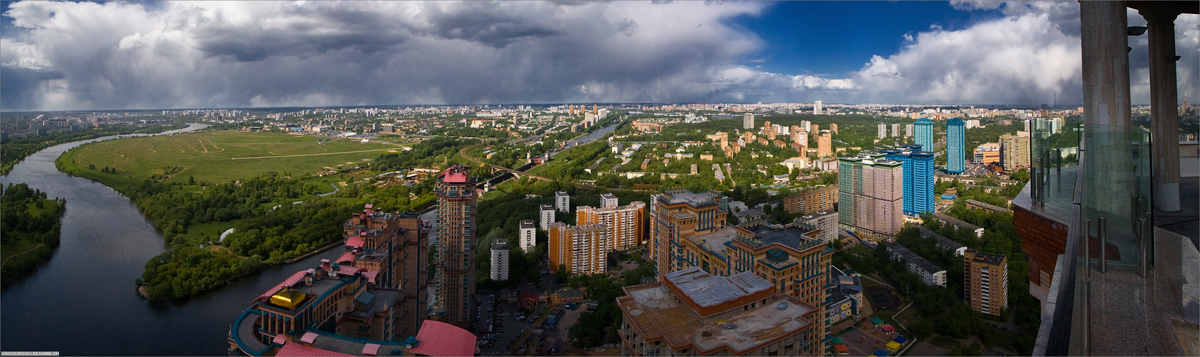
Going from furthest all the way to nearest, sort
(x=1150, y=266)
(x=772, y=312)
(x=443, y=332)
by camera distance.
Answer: (x=443, y=332) < (x=772, y=312) < (x=1150, y=266)

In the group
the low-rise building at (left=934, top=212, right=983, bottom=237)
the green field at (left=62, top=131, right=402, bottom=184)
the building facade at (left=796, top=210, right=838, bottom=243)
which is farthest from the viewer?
the green field at (left=62, top=131, right=402, bottom=184)

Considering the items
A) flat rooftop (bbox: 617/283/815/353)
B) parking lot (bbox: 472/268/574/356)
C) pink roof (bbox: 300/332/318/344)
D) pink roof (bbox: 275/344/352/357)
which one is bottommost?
parking lot (bbox: 472/268/574/356)

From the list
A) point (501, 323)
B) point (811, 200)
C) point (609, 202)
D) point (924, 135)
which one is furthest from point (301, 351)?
point (924, 135)

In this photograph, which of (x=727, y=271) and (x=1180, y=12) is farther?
(x=727, y=271)

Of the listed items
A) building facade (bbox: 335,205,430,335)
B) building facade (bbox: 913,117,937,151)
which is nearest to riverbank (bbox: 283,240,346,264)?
building facade (bbox: 335,205,430,335)

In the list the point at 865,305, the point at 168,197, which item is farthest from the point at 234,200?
the point at 865,305

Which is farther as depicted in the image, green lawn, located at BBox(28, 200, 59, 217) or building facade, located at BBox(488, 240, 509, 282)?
green lawn, located at BBox(28, 200, 59, 217)

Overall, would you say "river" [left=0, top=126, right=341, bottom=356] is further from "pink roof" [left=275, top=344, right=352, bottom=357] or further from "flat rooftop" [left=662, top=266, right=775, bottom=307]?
"flat rooftop" [left=662, top=266, right=775, bottom=307]

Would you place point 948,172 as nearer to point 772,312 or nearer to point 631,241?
point 631,241
